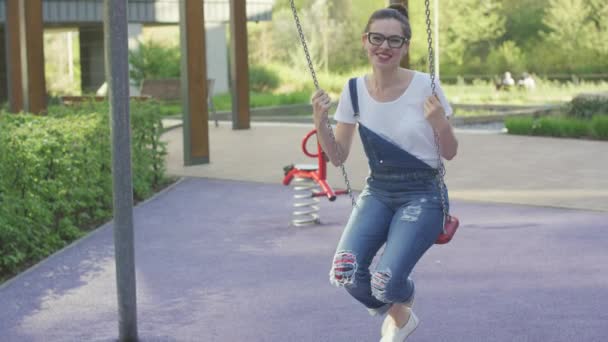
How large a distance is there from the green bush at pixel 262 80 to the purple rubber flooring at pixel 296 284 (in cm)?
3298

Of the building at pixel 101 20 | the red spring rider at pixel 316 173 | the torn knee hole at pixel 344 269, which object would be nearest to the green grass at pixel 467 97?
the building at pixel 101 20

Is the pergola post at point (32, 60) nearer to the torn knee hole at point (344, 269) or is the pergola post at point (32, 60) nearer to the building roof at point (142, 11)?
the torn knee hole at point (344, 269)

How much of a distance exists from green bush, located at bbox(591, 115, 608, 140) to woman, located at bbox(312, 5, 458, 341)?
46.1ft

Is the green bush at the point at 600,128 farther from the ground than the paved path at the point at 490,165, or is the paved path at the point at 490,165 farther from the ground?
the green bush at the point at 600,128

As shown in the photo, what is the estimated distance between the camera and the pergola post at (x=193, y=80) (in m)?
15.6

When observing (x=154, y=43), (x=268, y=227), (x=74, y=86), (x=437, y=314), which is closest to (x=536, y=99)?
(x=154, y=43)

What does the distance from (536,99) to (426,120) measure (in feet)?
99.6

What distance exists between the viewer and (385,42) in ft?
17.7

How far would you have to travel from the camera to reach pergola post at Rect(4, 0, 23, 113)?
1847 cm

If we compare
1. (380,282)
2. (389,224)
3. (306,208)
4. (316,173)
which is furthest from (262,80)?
(380,282)

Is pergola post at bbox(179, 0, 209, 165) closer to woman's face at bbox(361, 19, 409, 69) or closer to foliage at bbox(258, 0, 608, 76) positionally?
woman's face at bbox(361, 19, 409, 69)

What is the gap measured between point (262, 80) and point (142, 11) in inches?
415

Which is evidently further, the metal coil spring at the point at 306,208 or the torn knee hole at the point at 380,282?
the metal coil spring at the point at 306,208

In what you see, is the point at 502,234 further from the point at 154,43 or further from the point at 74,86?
the point at 74,86
